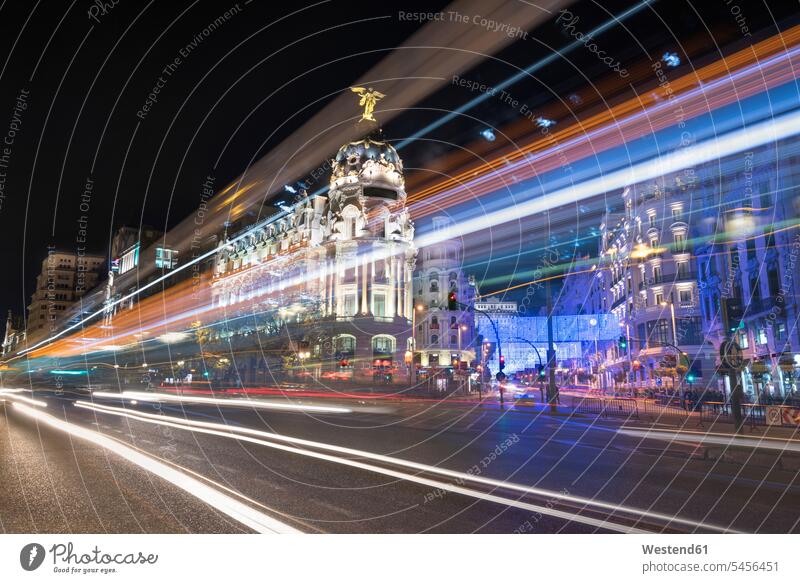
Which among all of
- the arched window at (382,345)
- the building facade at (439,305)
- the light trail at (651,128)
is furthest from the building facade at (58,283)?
the building facade at (439,305)

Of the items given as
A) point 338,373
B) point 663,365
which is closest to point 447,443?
point 663,365

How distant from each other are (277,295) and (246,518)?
215 ft

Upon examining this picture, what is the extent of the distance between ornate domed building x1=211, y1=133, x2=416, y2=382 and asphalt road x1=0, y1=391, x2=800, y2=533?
47.8 m

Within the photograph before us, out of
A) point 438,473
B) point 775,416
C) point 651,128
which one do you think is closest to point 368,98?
point 651,128

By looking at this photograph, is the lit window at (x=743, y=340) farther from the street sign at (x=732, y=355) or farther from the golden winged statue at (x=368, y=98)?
the golden winged statue at (x=368, y=98)

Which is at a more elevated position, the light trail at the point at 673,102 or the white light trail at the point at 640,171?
the light trail at the point at 673,102

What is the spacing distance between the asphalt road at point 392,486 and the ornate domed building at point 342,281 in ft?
157

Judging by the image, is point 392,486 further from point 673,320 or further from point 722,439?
point 673,320

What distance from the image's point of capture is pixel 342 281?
3068 inches

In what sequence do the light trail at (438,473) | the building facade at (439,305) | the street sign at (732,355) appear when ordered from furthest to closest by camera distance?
the building facade at (439,305) → the street sign at (732,355) → the light trail at (438,473)

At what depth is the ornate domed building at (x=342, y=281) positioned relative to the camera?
6669 cm

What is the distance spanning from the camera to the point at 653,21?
38.1 ft

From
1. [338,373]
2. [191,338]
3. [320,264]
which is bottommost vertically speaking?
[338,373]

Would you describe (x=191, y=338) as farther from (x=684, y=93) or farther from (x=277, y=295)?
(x=684, y=93)
